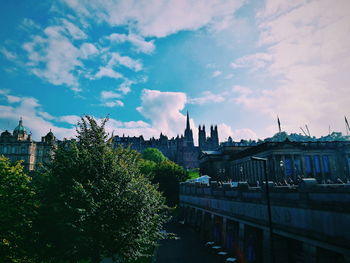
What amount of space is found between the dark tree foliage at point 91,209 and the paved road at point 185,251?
10.8 m

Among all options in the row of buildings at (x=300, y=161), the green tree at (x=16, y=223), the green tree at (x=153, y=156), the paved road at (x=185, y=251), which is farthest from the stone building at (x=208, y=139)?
the green tree at (x=16, y=223)

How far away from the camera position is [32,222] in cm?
1500

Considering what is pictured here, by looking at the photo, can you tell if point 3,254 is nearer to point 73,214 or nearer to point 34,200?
point 34,200

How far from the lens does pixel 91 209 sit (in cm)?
1373

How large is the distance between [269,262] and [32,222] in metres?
16.4

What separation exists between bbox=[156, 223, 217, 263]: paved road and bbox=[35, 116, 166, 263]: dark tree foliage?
10.8 m

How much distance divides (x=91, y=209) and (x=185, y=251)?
58.6ft

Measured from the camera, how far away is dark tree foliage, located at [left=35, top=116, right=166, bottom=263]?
14.1m

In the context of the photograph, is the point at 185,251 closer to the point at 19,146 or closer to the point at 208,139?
the point at 19,146

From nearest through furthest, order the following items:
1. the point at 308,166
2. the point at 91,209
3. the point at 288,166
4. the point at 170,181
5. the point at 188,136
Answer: the point at 91,209
the point at 288,166
the point at 308,166
the point at 170,181
the point at 188,136

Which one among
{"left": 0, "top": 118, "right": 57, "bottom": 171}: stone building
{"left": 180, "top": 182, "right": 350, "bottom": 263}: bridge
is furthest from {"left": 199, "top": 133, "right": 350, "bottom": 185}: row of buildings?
{"left": 0, "top": 118, "right": 57, "bottom": 171}: stone building

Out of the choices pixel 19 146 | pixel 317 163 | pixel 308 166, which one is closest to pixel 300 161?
pixel 308 166

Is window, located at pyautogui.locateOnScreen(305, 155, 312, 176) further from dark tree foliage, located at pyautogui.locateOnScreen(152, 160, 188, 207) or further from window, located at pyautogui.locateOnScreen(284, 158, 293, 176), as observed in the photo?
dark tree foliage, located at pyautogui.locateOnScreen(152, 160, 188, 207)

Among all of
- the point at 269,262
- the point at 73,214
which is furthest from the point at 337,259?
the point at 73,214
